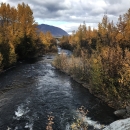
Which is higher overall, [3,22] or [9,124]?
[3,22]

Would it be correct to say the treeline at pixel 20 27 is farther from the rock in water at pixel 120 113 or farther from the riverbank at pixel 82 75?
the rock in water at pixel 120 113

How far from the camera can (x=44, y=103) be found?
25.5 metres

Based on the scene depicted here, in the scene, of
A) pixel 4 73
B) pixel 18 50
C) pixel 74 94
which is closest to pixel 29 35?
pixel 18 50

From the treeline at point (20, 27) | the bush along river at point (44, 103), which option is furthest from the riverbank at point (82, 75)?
the treeline at point (20, 27)

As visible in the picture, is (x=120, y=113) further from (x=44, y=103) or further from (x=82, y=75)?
(x=82, y=75)

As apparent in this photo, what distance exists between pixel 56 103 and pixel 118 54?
381 inches

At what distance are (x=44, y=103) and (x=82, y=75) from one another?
1324cm

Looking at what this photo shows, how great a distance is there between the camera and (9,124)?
64.2 feet

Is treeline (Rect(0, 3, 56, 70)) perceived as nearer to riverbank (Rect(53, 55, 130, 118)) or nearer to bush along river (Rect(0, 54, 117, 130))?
riverbank (Rect(53, 55, 130, 118))

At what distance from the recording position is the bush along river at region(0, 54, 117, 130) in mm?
20219

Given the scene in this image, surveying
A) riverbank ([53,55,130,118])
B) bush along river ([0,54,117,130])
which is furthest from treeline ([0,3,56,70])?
bush along river ([0,54,117,130])

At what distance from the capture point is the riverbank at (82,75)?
2546 centimetres

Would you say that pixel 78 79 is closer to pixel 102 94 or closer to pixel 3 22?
pixel 102 94

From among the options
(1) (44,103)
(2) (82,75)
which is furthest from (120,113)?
(2) (82,75)
